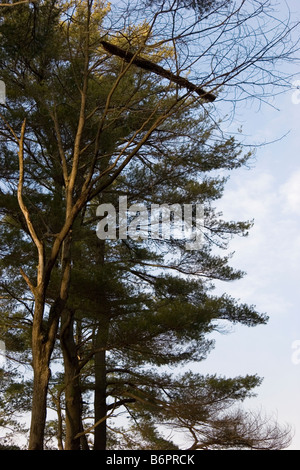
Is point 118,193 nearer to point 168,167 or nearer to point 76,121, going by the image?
point 168,167

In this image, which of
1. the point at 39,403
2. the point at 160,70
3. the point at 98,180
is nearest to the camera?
the point at 39,403

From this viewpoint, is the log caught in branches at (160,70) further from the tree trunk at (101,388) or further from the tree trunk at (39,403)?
the tree trunk at (101,388)

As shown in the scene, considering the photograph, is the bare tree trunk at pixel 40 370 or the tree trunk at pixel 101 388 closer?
the bare tree trunk at pixel 40 370

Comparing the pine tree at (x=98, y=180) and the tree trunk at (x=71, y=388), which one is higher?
the pine tree at (x=98, y=180)

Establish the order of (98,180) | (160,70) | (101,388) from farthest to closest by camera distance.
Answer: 1. (101,388)
2. (98,180)
3. (160,70)

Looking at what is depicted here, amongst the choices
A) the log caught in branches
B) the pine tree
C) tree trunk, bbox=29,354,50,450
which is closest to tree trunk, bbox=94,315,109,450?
the pine tree

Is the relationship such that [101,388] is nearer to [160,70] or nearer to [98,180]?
[98,180]

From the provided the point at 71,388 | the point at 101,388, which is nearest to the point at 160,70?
the point at 71,388

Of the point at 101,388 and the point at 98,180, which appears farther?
the point at 101,388

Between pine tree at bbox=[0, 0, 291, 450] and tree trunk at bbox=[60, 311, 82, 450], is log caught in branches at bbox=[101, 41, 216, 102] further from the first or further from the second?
tree trunk at bbox=[60, 311, 82, 450]

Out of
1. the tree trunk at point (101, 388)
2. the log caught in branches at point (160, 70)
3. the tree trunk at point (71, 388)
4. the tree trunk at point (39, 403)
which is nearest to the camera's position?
the tree trunk at point (39, 403)

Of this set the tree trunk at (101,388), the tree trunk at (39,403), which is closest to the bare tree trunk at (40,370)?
the tree trunk at (39,403)
